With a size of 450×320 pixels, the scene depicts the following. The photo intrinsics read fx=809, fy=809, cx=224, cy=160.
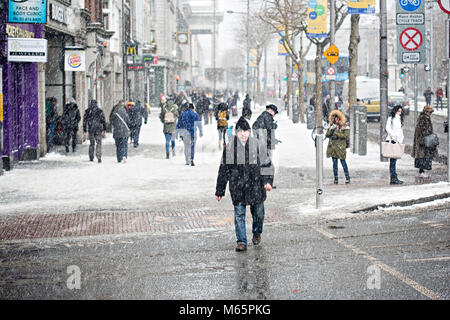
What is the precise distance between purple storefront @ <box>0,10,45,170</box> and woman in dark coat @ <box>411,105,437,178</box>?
32.0 feet

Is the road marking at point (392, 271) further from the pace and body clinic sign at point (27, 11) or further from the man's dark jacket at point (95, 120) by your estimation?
the man's dark jacket at point (95, 120)

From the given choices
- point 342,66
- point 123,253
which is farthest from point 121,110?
point 342,66

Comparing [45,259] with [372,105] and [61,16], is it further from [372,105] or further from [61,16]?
[372,105]

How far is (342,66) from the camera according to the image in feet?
191

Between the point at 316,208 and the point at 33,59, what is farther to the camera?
the point at 33,59

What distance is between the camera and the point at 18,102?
22656 millimetres

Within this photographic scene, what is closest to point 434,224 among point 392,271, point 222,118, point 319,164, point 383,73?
point 319,164

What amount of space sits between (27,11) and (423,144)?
32.6ft

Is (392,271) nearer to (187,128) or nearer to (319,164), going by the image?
(319,164)

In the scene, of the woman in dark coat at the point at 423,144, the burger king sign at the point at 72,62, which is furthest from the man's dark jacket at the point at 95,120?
the woman in dark coat at the point at 423,144

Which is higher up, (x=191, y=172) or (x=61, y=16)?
(x=61, y=16)

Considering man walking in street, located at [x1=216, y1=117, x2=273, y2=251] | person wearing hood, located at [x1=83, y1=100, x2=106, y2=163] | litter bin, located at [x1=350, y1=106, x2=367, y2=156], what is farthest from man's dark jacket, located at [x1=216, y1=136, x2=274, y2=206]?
litter bin, located at [x1=350, y1=106, x2=367, y2=156]

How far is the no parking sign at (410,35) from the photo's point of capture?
62.0 feet

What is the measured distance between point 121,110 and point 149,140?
30.0 feet
